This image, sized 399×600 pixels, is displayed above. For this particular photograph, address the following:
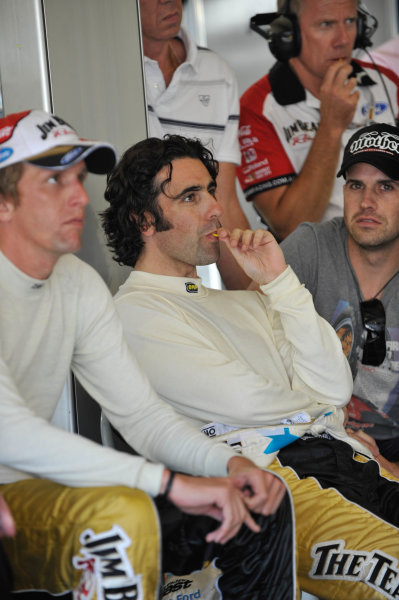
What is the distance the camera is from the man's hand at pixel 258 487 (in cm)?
146

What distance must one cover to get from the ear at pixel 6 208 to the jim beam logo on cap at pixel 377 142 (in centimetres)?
130

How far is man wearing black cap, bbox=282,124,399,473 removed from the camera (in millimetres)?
2375

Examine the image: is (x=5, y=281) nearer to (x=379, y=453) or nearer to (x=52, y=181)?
(x=52, y=181)

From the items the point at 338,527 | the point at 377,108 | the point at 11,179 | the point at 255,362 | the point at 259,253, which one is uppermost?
the point at 11,179

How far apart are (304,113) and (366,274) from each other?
1.01 metres

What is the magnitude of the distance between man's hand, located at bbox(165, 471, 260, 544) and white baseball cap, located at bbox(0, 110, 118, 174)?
0.62 metres

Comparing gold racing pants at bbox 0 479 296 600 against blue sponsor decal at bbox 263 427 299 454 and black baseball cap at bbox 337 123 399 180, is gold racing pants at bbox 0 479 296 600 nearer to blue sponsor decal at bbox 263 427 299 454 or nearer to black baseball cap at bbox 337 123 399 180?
blue sponsor decal at bbox 263 427 299 454

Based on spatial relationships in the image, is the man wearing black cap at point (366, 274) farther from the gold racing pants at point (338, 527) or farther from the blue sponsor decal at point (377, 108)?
the blue sponsor decal at point (377, 108)

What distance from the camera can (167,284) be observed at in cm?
212

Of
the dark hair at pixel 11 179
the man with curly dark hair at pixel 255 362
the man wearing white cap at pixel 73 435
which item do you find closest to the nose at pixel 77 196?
the man wearing white cap at pixel 73 435

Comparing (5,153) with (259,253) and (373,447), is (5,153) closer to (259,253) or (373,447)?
(259,253)

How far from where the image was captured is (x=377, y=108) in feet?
10.9

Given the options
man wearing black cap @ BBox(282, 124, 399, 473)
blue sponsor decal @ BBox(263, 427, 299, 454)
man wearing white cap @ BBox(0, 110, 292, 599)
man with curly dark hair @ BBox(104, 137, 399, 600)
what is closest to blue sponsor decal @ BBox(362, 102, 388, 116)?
man wearing black cap @ BBox(282, 124, 399, 473)

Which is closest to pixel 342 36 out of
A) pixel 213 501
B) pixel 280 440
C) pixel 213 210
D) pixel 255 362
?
pixel 213 210
